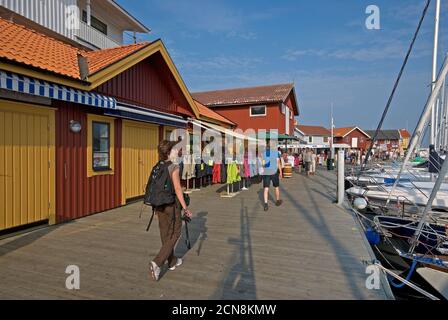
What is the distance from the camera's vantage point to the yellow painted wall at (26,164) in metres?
5.41

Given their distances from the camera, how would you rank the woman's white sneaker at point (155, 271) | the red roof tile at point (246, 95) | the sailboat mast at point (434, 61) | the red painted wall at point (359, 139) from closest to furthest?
the woman's white sneaker at point (155, 271), the sailboat mast at point (434, 61), the red roof tile at point (246, 95), the red painted wall at point (359, 139)

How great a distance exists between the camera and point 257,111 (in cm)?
2286

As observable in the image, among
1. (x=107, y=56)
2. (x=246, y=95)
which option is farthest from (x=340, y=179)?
(x=246, y=95)

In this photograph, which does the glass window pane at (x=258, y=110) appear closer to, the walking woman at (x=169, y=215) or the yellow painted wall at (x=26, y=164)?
the yellow painted wall at (x=26, y=164)

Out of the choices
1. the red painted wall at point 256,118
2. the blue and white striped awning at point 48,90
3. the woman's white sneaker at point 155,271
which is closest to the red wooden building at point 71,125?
the blue and white striped awning at point 48,90

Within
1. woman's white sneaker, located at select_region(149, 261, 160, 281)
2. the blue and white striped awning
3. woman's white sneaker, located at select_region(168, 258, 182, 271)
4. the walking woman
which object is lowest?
woman's white sneaker, located at select_region(168, 258, 182, 271)

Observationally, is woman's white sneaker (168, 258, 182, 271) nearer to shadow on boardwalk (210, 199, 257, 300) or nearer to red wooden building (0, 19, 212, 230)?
shadow on boardwalk (210, 199, 257, 300)

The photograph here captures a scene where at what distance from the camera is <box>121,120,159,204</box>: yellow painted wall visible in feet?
28.3

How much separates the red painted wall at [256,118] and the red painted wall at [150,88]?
1160cm

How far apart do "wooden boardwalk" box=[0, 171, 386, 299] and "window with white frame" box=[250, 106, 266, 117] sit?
52.8 feet

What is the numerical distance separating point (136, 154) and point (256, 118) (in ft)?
48.8

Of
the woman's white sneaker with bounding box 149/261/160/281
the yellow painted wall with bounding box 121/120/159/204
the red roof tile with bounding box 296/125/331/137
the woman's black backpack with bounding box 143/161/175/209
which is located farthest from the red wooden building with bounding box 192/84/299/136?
the red roof tile with bounding box 296/125/331/137

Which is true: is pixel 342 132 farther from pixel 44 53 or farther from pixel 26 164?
pixel 26 164
